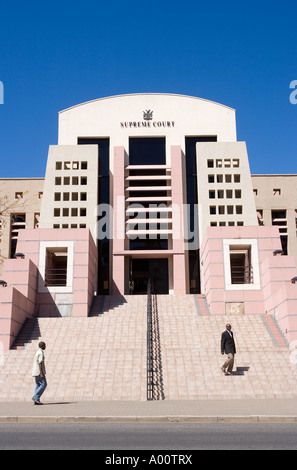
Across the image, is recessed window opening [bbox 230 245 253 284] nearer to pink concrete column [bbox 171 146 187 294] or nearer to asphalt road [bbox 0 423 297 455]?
pink concrete column [bbox 171 146 187 294]

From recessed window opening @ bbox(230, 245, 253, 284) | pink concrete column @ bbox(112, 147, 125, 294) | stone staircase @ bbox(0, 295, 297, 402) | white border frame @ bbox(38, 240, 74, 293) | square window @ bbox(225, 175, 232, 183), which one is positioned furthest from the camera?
square window @ bbox(225, 175, 232, 183)

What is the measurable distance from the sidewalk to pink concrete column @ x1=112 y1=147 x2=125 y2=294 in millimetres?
22949

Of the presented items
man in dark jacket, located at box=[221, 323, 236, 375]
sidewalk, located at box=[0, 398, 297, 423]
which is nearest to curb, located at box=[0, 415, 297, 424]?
sidewalk, located at box=[0, 398, 297, 423]

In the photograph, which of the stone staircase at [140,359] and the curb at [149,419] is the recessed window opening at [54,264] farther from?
the curb at [149,419]

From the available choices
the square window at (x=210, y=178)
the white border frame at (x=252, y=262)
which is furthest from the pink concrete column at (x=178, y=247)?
the white border frame at (x=252, y=262)

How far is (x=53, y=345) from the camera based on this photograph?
814 inches

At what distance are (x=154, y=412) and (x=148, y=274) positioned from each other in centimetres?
2757

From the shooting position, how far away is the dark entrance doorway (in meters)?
39.1

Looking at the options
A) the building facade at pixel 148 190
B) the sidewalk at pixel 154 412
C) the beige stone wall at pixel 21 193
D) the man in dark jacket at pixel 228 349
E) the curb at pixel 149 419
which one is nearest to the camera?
the curb at pixel 149 419

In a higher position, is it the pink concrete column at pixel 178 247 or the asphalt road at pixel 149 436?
the pink concrete column at pixel 178 247

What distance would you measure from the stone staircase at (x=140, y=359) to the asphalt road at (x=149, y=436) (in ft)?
19.0

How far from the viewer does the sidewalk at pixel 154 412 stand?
1070cm
